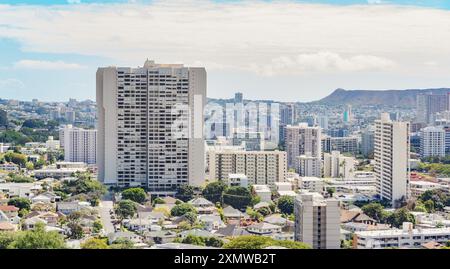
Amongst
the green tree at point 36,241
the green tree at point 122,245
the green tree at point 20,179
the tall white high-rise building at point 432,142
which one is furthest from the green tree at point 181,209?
the green tree at point 36,241

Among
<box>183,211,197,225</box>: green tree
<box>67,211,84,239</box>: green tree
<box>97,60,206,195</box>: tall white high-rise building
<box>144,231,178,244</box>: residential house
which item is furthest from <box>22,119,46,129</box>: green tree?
<box>144,231,178,244</box>: residential house

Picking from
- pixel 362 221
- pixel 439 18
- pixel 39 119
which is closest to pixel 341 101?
pixel 362 221

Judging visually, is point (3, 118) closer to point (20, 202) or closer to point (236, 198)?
point (20, 202)

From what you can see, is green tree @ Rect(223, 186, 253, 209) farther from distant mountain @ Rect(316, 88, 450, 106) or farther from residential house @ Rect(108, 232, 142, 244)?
residential house @ Rect(108, 232, 142, 244)

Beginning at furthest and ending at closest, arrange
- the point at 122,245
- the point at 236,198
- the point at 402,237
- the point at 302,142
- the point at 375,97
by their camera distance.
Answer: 1. the point at 302,142
2. the point at 236,198
3. the point at 375,97
4. the point at 402,237
5. the point at 122,245

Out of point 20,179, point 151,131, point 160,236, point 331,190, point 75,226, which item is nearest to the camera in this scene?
point 160,236

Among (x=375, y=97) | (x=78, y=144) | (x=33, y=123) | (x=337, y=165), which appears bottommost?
(x=337, y=165)

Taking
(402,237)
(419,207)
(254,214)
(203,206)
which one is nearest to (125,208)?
(203,206)
